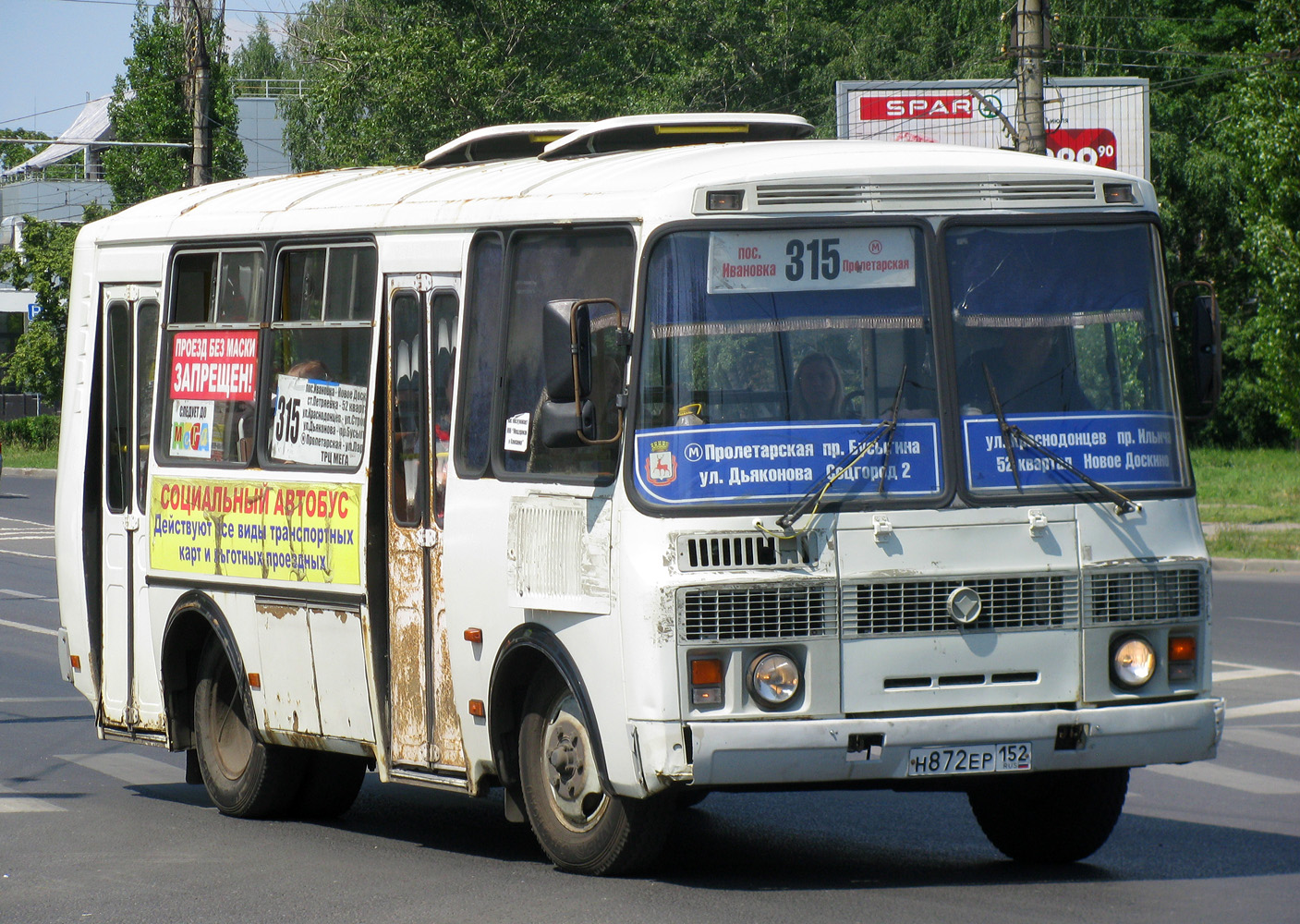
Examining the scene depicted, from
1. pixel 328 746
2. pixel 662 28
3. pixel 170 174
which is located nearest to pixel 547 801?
pixel 328 746

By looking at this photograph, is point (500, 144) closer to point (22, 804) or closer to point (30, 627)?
point (22, 804)

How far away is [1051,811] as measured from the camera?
773 centimetres

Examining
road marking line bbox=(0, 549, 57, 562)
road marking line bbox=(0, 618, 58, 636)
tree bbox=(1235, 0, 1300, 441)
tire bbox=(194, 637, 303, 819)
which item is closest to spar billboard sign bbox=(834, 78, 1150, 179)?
tree bbox=(1235, 0, 1300, 441)

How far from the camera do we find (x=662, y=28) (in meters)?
53.1

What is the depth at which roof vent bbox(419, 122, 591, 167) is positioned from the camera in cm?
970

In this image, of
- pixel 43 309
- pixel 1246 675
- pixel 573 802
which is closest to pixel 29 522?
pixel 1246 675

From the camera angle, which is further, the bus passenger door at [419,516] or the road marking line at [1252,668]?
the road marking line at [1252,668]

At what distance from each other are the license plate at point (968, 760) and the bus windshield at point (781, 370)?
884mm

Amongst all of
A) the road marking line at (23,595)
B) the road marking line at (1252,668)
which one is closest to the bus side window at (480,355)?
the road marking line at (1252,668)

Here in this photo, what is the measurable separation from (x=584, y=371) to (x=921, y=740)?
1.69m

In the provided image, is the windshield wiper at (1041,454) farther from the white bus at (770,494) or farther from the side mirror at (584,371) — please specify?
the side mirror at (584,371)

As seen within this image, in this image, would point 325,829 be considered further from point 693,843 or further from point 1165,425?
point 1165,425

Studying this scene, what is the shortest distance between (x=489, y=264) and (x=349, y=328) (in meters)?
1.08

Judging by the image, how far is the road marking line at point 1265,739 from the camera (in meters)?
10.9
